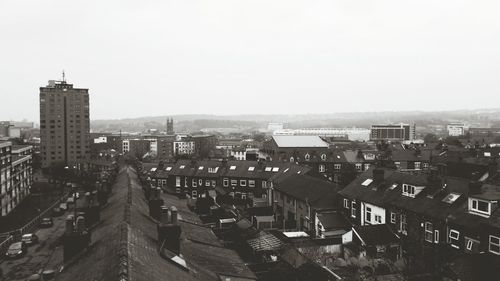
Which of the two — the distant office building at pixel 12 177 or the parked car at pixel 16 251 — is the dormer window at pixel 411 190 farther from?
the distant office building at pixel 12 177

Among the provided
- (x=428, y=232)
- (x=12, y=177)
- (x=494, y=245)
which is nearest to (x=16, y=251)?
(x=12, y=177)

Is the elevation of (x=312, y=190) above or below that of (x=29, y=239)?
above

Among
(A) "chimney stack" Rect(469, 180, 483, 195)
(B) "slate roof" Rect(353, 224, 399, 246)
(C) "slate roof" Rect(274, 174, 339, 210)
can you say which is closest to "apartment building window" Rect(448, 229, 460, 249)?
(A) "chimney stack" Rect(469, 180, 483, 195)

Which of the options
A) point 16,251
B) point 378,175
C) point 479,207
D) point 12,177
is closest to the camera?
point 479,207

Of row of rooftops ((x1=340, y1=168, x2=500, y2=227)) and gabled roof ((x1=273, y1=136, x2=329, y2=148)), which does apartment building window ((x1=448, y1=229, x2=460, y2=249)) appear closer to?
row of rooftops ((x1=340, y1=168, x2=500, y2=227))

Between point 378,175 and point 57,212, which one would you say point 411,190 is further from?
point 57,212

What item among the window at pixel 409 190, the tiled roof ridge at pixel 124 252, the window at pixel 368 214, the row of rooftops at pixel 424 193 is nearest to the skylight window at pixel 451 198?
the row of rooftops at pixel 424 193

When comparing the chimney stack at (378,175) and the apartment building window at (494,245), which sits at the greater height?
the chimney stack at (378,175)
